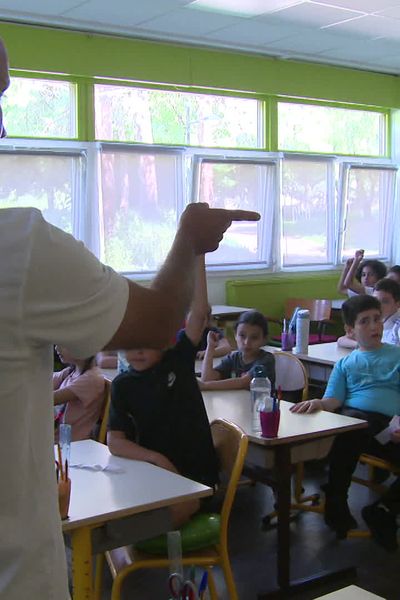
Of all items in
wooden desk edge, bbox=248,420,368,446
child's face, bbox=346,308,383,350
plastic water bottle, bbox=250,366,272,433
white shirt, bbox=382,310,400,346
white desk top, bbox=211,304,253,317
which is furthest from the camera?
white desk top, bbox=211,304,253,317

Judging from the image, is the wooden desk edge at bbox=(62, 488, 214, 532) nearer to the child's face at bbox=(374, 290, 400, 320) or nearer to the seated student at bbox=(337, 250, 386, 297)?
the child's face at bbox=(374, 290, 400, 320)

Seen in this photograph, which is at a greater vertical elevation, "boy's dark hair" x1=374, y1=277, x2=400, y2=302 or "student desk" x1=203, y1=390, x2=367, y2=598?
"boy's dark hair" x1=374, y1=277, x2=400, y2=302

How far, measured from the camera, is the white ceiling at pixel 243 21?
249 inches

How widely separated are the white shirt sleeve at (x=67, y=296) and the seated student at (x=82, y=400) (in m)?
2.59

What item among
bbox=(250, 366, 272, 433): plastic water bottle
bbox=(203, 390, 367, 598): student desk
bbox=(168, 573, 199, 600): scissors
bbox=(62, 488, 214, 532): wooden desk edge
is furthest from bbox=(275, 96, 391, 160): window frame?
bbox=(168, 573, 199, 600): scissors

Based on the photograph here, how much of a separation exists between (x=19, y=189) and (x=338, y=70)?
420cm

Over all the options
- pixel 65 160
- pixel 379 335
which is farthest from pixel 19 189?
pixel 379 335

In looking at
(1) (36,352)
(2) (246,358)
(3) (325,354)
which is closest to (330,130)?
(3) (325,354)

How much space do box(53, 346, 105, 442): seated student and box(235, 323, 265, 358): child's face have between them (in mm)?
818

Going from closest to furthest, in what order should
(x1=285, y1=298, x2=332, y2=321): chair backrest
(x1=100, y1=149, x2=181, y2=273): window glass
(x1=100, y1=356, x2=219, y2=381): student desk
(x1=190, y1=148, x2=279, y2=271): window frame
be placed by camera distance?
(x1=100, y1=356, x2=219, y2=381): student desk < (x1=100, y1=149, x2=181, y2=273): window glass < (x1=285, y1=298, x2=332, y2=321): chair backrest < (x1=190, y1=148, x2=279, y2=271): window frame

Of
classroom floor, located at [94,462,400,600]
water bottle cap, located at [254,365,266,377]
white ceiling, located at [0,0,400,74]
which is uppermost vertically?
white ceiling, located at [0,0,400,74]

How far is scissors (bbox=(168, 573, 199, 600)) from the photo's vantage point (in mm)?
1536

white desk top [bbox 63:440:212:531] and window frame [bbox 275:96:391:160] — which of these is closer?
white desk top [bbox 63:440:212:531]

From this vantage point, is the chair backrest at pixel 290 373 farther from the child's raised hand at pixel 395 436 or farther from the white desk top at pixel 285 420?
the child's raised hand at pixel 395 436
